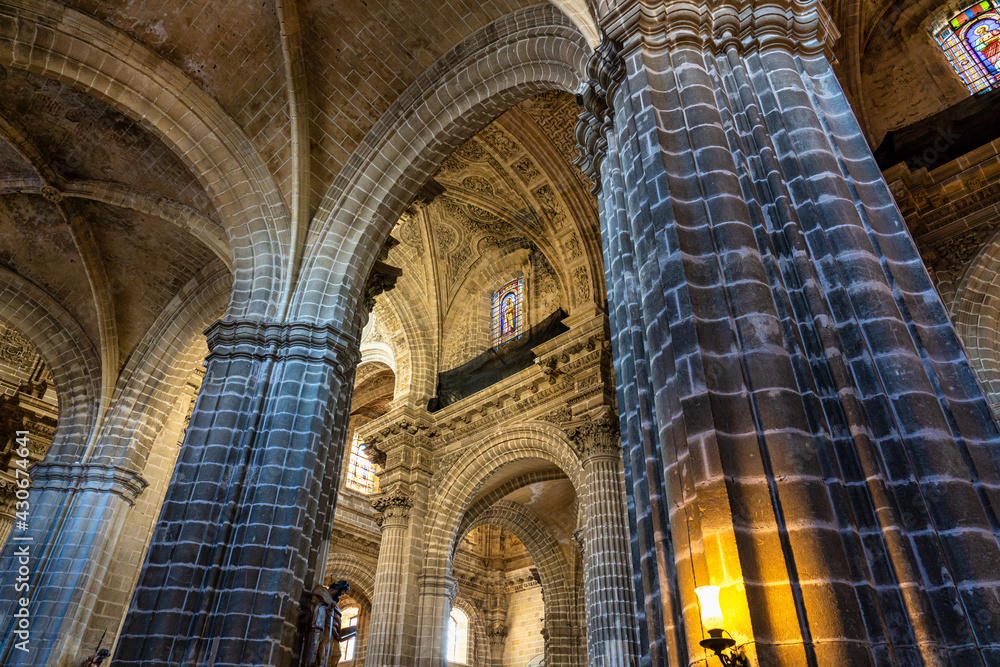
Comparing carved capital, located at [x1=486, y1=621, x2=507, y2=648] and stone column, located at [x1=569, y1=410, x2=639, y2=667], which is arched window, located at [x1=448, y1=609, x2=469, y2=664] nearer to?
carved capital, located at [x1=486, y1=621, x2=507, y2=648]

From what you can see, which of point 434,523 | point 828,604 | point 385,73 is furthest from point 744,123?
point 434,523

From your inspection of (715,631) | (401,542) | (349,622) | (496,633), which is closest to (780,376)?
(715,631)

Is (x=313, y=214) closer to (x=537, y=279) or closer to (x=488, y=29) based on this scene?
(x=488, y=29)

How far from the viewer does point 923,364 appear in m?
3.81

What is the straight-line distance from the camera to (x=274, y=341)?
Result: 339 inches

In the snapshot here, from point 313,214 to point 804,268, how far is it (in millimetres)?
7372

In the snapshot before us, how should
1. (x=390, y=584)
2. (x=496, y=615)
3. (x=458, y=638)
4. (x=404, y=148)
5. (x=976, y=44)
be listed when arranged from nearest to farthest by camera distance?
(x=404, y=148) → (x=976, y=44) → (x=390, y=584) → (x=458, y=638) → (x=496, y=615)

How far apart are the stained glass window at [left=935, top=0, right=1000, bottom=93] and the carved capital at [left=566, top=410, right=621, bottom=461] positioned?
780cm

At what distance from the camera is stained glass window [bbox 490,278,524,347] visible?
16094mm

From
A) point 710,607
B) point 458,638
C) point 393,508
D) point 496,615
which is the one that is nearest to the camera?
point 710,607

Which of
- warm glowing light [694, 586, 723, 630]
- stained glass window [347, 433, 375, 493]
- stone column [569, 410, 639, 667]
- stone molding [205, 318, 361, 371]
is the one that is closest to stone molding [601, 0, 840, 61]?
warm glowing light [694, 586, 723, 630]

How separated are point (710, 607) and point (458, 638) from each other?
65.3 feet

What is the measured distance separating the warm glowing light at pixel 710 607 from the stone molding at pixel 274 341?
6.32 metres

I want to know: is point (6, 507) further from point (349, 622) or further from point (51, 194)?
point (349, 622)
